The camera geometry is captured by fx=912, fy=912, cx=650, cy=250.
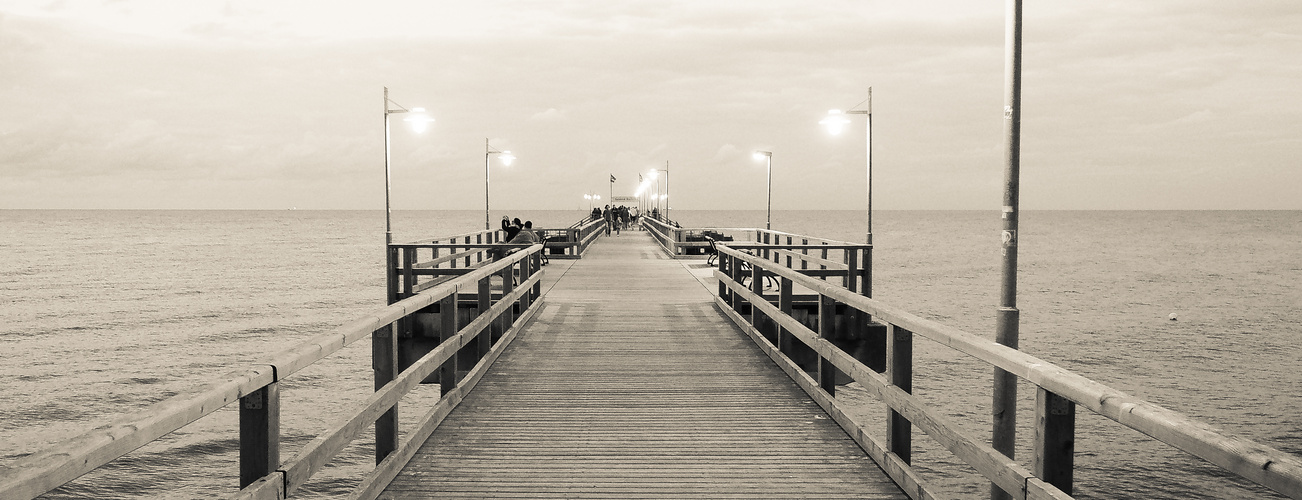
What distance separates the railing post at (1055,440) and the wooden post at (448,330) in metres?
4.06

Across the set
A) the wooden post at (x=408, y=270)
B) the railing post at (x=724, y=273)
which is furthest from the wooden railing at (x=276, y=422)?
the railing post at (x=724, y=273)

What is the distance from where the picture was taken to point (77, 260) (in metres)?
57.7

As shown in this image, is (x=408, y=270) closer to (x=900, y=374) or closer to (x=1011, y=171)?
(x=1011, y=171)

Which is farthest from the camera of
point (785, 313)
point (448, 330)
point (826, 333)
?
point (785, 313)

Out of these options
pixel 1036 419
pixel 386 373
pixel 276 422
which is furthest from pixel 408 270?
pixel 1036 419

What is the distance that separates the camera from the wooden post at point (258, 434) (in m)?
3.15

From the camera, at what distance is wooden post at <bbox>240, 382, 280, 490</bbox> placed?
10.3 feet

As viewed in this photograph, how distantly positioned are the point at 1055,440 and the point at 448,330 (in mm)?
4292

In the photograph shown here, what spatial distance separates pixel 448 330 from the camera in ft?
20.9

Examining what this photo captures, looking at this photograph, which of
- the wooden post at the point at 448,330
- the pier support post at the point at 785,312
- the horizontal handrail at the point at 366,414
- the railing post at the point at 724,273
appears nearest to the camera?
the horizontal handrail at the point at 366,414

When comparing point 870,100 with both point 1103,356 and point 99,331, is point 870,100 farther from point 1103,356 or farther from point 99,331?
point 99,331

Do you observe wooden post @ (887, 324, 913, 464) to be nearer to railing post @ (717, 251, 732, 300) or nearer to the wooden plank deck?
the wooden plank deck

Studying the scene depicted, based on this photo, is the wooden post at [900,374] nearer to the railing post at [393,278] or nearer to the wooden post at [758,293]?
the wooden post at [758,293]

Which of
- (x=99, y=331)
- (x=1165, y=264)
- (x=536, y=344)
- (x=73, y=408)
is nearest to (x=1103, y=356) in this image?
(x=536, y=344)
